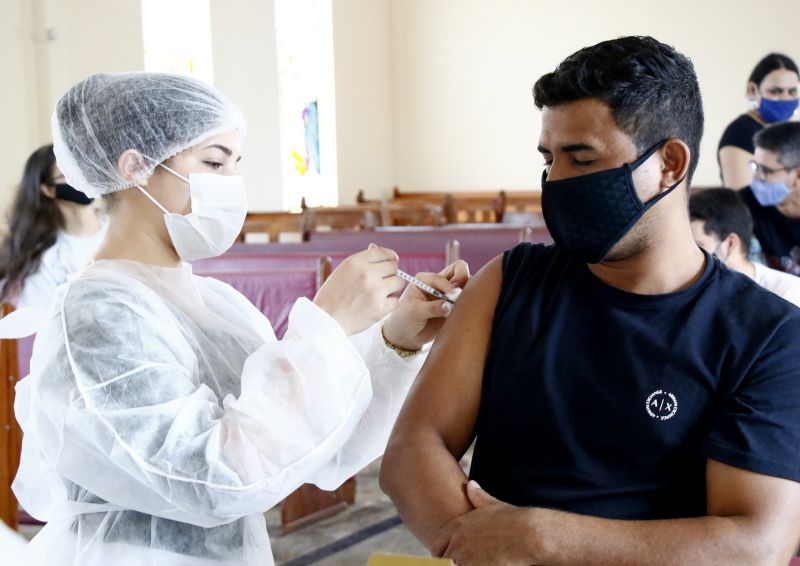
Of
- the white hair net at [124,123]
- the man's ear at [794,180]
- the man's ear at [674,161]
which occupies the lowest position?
the man's ear at [794,180]

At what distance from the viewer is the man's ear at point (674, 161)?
1346 mm

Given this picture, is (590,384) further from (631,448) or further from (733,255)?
(733,255)

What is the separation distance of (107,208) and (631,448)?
0.94 metres

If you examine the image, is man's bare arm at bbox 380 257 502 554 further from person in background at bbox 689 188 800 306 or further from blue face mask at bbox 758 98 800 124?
blue face mask at bbox 758 98 800 124

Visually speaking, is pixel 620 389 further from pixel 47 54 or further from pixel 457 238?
pixel 47 54

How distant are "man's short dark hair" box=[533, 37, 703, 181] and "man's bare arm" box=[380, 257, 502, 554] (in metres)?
0.33

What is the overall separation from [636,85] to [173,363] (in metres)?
0.78

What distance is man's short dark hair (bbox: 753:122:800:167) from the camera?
316 cm

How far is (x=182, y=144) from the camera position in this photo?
149cm

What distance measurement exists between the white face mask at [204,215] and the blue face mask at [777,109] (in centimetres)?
318

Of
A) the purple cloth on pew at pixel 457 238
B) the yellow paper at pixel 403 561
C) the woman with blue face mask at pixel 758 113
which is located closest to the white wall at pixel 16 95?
the purple cloth on pew at pixel 457 238

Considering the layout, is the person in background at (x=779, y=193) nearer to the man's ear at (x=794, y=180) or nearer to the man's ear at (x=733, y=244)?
the man's ear at (x=794, y=180)

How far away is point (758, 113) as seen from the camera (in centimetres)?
408

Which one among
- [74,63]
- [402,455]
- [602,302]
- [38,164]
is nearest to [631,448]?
[602,302]
